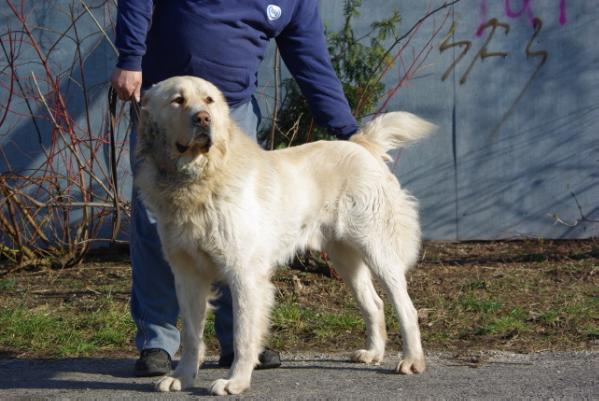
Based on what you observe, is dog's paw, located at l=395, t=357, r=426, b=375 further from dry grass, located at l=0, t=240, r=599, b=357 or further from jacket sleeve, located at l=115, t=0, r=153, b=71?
jacket sleeve, located at l=115, t=0, r=153, b=71

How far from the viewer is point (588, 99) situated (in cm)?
786

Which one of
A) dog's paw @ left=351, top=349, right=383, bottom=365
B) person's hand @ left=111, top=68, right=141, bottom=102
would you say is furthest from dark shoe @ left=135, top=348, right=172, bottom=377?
person's hand @ left=111, top=68, right=141, bottom=102

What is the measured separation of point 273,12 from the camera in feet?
15.7

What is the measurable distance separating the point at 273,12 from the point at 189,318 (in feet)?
5.25

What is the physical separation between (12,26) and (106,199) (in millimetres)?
1557

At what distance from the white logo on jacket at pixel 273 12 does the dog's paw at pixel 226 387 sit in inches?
72.2

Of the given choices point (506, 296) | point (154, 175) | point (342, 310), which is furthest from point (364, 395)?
point (506, 296)

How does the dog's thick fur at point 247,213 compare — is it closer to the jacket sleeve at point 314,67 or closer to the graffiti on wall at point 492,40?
the jacket sleeve at point 314,67

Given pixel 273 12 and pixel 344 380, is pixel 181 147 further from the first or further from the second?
pixel 344 380

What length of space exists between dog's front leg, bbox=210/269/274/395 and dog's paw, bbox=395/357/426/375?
798 mm

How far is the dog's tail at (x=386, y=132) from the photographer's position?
5020 millimetres

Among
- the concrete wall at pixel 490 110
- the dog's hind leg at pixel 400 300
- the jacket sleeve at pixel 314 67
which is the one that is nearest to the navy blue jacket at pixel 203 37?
the jacket sleeve at pixel 314 67

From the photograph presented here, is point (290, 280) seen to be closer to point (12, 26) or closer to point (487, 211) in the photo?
point (487, 211)

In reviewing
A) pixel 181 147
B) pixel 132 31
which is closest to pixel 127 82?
pixel 132 31
